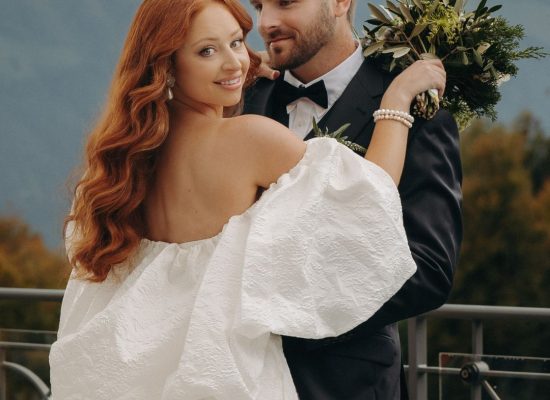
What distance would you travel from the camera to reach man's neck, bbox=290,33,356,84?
266 cm

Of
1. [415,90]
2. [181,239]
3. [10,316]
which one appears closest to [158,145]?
[181,239]

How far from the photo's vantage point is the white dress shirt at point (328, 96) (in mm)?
2559

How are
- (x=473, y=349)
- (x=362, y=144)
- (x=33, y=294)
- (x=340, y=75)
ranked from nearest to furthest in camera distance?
1. (x=362, y=144)
2. (x=340, y=75)
3. (x=473, y=349)
4. (x=33, y=294)

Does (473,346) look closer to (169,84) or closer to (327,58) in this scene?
(327,58)

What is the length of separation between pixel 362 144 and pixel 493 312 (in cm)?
142

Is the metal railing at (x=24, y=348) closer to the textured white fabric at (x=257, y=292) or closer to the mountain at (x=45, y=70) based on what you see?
the textured white fabric at (x=257, y=292)

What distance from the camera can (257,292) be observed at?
75.3 inches

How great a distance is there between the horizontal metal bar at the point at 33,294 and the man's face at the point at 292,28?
2.08m

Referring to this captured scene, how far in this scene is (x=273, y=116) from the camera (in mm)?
2637

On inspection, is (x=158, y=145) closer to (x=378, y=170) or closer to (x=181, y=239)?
(x=181, y=239)

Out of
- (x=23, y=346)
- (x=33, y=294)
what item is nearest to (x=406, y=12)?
(x=33, y=294)

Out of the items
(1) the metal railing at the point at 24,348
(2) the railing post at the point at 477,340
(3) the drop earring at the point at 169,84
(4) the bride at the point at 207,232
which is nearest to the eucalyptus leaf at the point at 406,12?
A: (4) the bride at the point at 207,232

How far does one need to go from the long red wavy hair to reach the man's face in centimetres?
39

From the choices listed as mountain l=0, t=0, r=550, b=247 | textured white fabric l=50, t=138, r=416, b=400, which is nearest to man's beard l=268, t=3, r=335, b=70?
textured white fabric l=50, t=138, r=416, b=400
